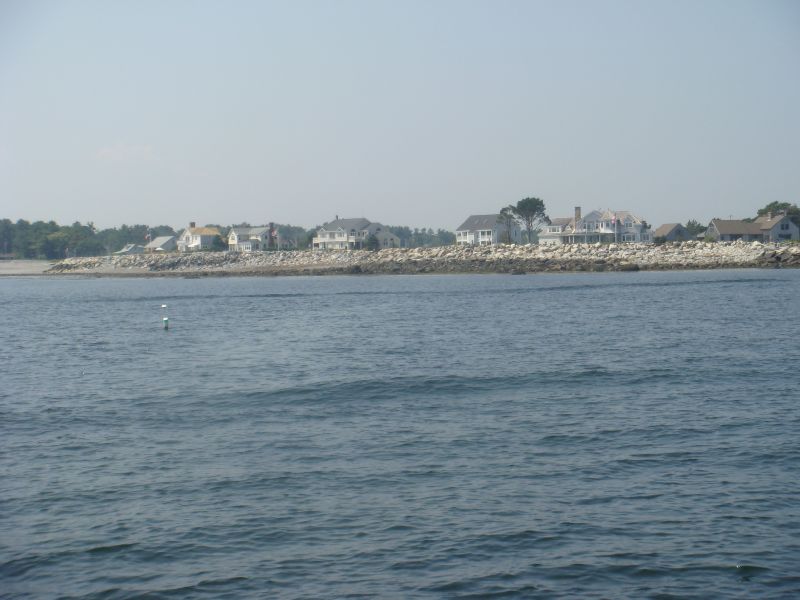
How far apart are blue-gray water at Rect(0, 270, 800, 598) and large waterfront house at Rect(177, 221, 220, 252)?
5593 inches

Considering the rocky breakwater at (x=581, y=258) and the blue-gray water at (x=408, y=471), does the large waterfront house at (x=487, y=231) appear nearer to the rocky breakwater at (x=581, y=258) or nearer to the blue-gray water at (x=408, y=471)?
the rocky breakwater at (x=581, y=258)

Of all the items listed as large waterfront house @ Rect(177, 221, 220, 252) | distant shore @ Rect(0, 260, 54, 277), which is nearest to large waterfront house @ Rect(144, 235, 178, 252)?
large waterfront house @ Rect(177, 221, 220, 252)

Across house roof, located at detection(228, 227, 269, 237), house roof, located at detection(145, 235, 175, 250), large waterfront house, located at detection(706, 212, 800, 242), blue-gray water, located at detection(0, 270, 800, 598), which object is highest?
house roof, located at detection(228, 227, 269, 237)

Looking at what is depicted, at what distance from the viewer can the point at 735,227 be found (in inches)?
5049

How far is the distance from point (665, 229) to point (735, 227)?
17.5 metres

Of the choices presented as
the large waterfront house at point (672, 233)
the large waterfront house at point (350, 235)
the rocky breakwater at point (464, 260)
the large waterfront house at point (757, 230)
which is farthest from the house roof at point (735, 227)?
the large waterfront house at point (350, 235)

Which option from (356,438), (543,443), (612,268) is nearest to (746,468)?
(543,443)

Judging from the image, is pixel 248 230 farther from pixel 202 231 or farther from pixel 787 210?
pixel 787 210

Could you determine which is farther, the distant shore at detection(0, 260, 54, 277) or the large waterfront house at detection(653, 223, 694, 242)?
the distant shore at detection(0, 260, 54, 277)

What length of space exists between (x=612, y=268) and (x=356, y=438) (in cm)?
8854

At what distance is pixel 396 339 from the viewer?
3631cm

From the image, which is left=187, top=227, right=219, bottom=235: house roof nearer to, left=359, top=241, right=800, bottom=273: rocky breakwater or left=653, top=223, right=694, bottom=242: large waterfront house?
left=359, top=241, right=800, bottom=273: rocky breakwater

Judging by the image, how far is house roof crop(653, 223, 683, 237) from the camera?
Result: 470 feet

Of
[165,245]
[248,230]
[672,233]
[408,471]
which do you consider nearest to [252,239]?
[248,230]
